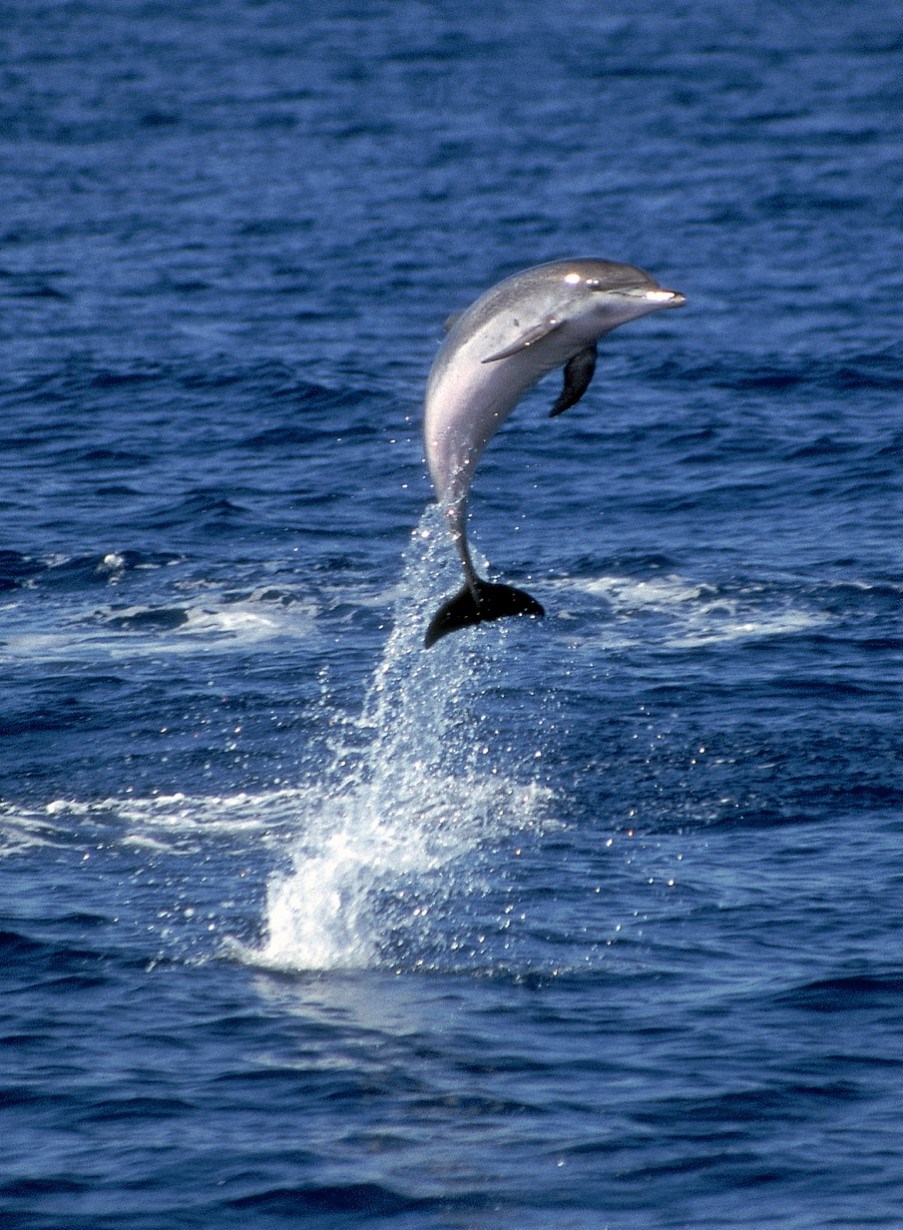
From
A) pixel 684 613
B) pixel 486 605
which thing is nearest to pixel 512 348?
pixel 486 605

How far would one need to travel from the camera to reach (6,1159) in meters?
18.5

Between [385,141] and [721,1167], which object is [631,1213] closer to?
[721,1167]

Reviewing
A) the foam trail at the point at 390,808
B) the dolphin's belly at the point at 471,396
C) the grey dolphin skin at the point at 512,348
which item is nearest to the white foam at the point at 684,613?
the foam trail at the point at 390,808

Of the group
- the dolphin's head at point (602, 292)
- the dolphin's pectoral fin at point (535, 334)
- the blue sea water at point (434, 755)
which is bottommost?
the blue sea water at point (434, 755)

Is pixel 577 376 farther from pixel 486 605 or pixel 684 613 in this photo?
pixel 684 613

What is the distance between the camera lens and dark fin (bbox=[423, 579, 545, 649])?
18047mm

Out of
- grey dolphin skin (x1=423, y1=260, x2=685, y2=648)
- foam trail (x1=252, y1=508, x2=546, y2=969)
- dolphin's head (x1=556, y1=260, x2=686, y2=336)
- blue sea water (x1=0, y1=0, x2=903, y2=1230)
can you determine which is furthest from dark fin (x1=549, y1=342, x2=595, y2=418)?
foam trail (x1=252, y1=508, x2=546, y2=969)

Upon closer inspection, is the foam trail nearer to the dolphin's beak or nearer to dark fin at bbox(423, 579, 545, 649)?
dark fin at bbox(423, 579, 545, 649)

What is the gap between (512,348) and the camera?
16703 millimetres

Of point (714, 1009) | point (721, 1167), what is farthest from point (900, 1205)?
point (714, 1009)

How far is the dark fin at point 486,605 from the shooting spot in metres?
18.0

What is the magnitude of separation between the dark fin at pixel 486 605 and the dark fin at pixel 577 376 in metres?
1.63

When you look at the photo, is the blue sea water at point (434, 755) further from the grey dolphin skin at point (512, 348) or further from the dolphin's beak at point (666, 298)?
the dolphin's beak at point (666, 298)

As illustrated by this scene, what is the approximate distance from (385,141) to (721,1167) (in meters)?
73.0
